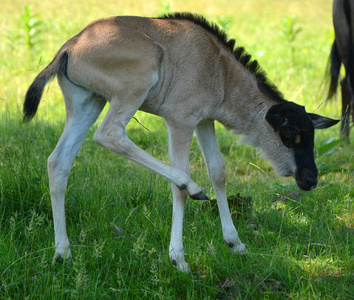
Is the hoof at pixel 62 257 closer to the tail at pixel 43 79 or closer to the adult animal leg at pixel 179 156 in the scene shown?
the adult animal leg at pixel 179 156

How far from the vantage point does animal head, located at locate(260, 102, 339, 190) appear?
4086 millimetres

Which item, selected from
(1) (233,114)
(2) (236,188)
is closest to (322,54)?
(2) (236,188)

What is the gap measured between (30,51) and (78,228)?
7.38 metres

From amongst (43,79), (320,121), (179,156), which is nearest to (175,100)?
(179,156)

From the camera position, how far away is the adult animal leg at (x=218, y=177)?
4.06 m

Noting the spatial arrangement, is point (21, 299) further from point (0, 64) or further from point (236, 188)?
point (0, 64)

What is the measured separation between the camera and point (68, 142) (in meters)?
3.96

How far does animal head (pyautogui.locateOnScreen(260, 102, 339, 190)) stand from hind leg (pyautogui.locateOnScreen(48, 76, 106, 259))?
1421mm

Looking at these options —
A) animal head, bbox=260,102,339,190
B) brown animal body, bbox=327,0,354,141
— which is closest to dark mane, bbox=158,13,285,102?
animal head, bbox=260,102,339,190

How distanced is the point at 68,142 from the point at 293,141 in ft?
6.00

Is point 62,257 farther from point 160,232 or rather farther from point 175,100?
point 175,100

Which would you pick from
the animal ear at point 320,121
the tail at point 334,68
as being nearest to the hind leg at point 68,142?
the animal ear at point 320,121

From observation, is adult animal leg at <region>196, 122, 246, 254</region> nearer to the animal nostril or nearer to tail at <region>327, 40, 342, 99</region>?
the animal nostril

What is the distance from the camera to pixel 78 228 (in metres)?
4.08
